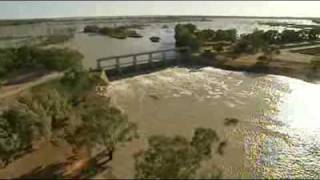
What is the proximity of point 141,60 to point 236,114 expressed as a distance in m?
8.28

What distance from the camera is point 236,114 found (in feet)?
38.0

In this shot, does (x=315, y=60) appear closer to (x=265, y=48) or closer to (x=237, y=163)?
(x=265, y=48)

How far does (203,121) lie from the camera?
10766mm

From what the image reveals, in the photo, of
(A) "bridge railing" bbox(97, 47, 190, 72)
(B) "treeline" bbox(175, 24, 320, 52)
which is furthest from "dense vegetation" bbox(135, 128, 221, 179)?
(A) "bridge railing" bbox(97, 47, 190, 72)

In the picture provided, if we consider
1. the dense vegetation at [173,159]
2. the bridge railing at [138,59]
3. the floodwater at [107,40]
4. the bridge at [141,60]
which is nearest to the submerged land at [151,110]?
the dense vegetation at [173,159]

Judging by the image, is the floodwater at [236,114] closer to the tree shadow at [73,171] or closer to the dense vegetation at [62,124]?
the tree shadow at [73,171]

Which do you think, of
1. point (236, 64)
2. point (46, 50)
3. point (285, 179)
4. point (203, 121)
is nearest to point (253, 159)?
point (285, 179)

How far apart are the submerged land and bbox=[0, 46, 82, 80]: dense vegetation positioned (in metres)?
0.04

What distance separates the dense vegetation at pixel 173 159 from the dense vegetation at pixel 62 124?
1.19m

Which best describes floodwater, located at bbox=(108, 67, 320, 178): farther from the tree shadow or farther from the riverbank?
the riverbank

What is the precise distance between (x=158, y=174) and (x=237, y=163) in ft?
7.67

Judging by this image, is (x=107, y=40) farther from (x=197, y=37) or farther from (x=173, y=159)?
(x=173, y=159)

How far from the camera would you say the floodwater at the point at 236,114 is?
309 inches

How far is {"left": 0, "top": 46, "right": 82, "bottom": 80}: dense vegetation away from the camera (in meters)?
16.5
